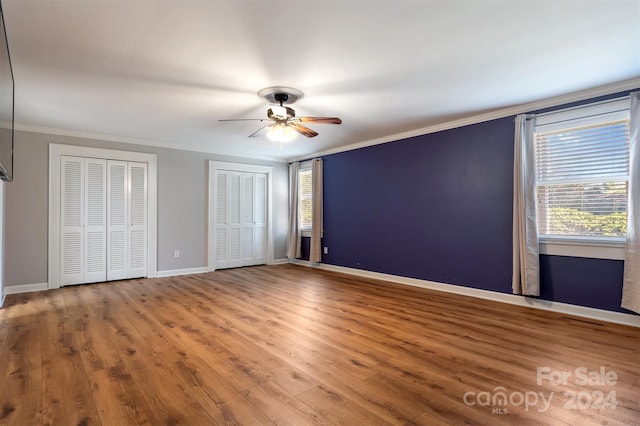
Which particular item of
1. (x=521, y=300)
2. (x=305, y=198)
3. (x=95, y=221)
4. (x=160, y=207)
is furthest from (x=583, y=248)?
(x=95, y=221)

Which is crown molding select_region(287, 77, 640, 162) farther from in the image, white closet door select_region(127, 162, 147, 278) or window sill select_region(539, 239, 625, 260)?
white closet door select_region(127, 162, 147, 278)

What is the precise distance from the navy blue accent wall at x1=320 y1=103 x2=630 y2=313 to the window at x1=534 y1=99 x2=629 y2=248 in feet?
1.01

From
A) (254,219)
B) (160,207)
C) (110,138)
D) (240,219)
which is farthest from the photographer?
(254,219)

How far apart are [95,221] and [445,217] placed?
5457 mm

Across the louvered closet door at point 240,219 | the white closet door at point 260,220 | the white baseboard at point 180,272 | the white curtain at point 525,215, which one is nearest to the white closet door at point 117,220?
the white baseboard at point 180,272

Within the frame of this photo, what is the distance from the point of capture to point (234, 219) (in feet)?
21.9

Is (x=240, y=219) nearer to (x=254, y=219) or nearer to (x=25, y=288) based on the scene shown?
(x=254, y=219)

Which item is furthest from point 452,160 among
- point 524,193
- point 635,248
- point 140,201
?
point 140,201

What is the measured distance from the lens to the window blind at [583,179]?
10.7 feet

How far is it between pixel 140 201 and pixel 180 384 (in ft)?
14.2

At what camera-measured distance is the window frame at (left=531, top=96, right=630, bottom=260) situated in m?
3.24

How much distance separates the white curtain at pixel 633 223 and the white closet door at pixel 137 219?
21.3ft

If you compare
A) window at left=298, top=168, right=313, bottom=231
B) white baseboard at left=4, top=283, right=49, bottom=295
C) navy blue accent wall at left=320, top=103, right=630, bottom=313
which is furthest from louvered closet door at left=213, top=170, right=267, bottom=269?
white baseboard at left=4, top=283, right=49, bottom=295

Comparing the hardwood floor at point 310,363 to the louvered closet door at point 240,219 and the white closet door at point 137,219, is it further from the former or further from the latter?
the louvered closet door at point 240,219
